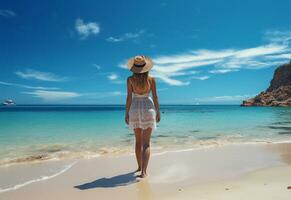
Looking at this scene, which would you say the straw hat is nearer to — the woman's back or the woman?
the woman

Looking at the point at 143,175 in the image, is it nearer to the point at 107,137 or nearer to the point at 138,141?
the point at 138,141

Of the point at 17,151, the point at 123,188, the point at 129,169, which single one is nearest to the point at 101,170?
the point at 129,169

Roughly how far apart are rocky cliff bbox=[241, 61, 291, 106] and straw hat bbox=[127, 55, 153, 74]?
9223cm

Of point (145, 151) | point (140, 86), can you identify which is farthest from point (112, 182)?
point (140, 86)

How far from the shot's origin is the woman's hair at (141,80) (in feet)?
18.4

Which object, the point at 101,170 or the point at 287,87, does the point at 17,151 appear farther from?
the point at 287,87

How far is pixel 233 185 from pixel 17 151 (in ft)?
23.0

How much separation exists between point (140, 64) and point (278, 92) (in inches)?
Answer: 4071

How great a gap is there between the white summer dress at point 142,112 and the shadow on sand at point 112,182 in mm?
891

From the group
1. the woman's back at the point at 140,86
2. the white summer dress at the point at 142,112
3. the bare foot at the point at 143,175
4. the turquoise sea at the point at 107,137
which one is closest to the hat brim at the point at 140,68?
the woman's back at the point at 140,86

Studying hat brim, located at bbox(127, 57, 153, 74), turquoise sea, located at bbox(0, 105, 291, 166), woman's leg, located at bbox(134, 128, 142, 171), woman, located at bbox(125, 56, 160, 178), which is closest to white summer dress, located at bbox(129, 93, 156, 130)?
woman, located at bbox(125, 56, 160, 178)

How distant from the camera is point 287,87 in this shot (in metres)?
99.8

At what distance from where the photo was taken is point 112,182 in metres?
5.41

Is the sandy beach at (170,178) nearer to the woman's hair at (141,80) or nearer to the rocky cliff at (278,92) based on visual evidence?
the woman's hair at (141,80)
